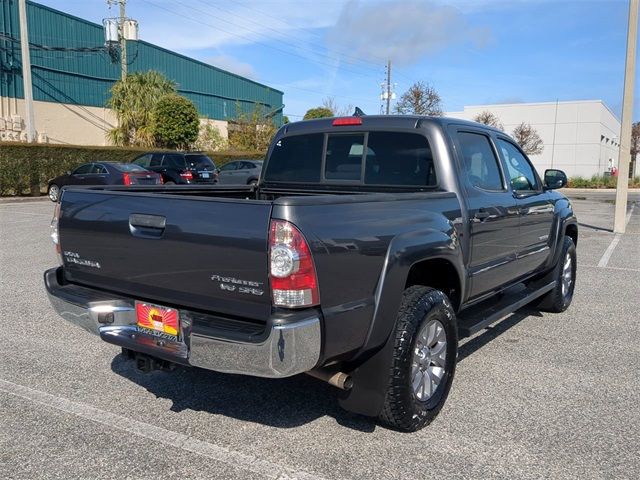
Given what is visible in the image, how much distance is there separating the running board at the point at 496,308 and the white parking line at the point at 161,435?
1673 mm

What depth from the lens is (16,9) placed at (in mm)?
27281

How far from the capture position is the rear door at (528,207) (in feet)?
17.2

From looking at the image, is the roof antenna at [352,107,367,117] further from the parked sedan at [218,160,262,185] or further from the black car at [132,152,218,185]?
the parked sedan at [218,160,262,185]

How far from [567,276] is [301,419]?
417cm

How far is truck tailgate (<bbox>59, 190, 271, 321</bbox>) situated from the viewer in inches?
115

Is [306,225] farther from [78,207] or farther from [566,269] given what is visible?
[566,269]

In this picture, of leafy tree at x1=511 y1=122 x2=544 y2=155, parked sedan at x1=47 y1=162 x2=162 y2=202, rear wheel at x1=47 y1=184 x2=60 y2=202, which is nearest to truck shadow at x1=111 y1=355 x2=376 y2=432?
parked sedan at x1=47 y1=162 x2=162 y2=202

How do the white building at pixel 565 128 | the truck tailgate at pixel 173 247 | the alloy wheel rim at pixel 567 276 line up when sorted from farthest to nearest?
the white building at pixel 565 128 < the alloy wheel rim at pixel 567 276 < the truck tailgate at pixel 173 247

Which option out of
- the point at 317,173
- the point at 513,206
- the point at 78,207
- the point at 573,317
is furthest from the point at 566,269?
the point at 78,207

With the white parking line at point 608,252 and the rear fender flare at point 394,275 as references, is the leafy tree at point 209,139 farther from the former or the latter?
the rear fender flare at point 394,275

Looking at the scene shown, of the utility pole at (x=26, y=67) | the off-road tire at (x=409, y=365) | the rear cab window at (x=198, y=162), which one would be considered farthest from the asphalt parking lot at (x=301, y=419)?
the utility pole at (x=26, y=67)

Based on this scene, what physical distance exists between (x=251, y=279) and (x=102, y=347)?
282 centimetres

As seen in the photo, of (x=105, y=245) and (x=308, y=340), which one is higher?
(x=105, y=245)

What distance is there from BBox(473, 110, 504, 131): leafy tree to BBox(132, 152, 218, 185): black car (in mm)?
29314
